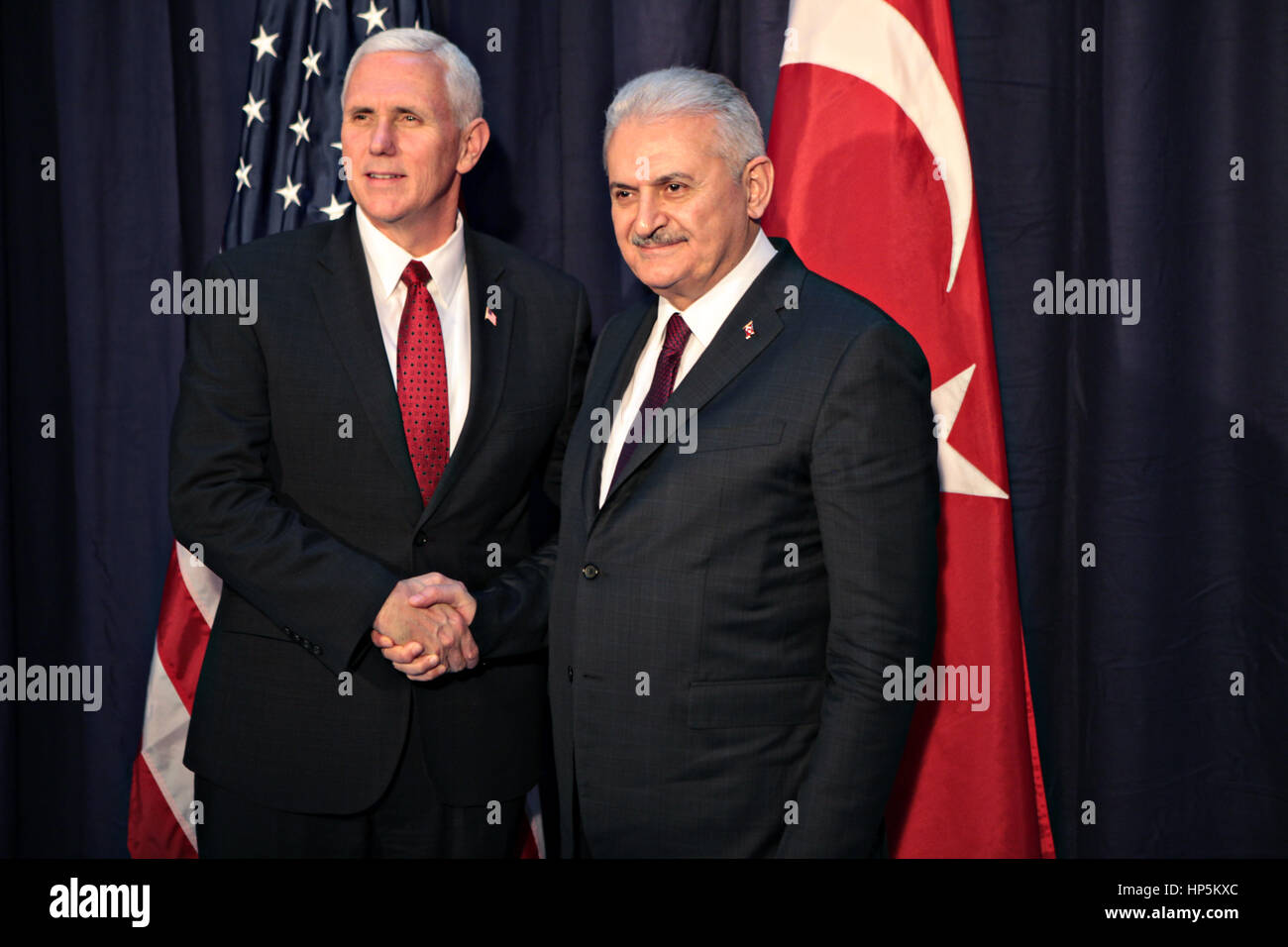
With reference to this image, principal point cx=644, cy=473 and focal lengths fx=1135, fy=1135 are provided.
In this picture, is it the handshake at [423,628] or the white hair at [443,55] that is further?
the white hair at [443,55]

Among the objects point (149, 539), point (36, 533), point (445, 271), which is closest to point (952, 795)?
point (445, 271)

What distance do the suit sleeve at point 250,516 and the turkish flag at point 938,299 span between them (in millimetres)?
1346

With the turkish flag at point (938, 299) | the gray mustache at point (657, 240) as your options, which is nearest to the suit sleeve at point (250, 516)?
the gray mustache at point (657, 240)

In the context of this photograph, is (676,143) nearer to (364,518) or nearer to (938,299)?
(364,518)

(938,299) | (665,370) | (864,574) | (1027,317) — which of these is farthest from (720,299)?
(1027,317)

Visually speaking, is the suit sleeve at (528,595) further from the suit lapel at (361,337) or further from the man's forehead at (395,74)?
the man's forehead at (395,74)

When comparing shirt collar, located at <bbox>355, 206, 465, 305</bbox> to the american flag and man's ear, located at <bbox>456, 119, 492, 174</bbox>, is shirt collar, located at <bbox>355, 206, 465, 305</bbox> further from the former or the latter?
the american flag

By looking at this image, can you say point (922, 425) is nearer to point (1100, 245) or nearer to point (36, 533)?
point (1100, 245)

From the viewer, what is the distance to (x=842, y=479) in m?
1.80

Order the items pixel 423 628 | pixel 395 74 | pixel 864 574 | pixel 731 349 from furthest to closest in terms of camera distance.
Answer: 1. pixel 395 74
2. pixel 423 628
3. pixel 731 349
4. pixel 864 574

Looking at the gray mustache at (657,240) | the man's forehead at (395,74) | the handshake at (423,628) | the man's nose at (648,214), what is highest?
the man's forehead at (395,74)

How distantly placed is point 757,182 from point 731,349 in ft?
1.07

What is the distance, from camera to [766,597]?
1.88m

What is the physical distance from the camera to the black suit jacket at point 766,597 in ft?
5.92
